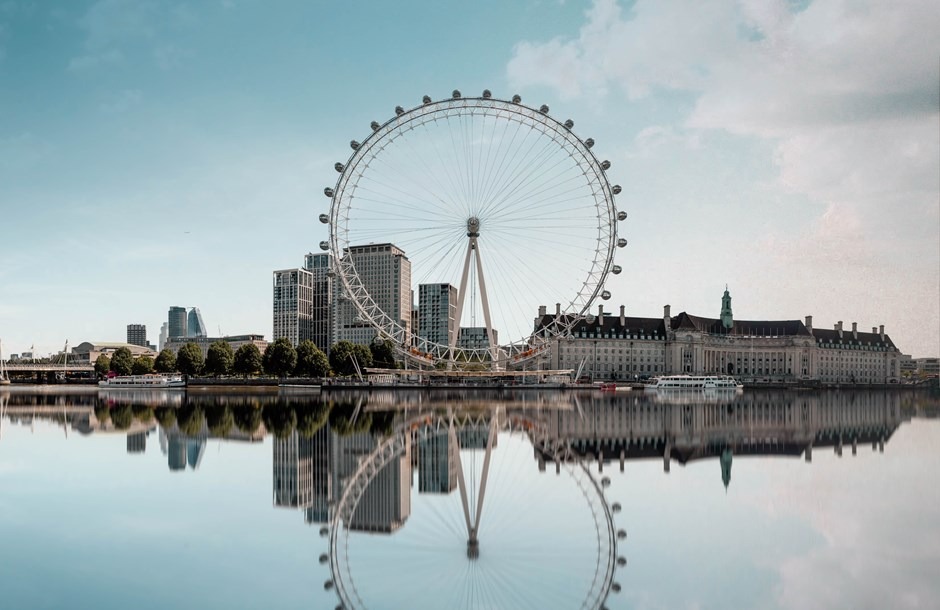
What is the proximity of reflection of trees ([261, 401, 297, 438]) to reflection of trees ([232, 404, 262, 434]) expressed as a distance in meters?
0.47

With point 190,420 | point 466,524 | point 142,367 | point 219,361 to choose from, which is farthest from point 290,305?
point 466,524

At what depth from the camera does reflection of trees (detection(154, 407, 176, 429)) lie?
110 feet

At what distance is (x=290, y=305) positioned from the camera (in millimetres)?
192500

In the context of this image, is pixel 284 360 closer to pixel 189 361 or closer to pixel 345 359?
pixel 345 359

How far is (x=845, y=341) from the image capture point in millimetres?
151750

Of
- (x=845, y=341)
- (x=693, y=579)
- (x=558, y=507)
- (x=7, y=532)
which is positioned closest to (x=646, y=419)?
(x=558, y=507)

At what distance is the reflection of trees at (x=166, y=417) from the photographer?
110 feet

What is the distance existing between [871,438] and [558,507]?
21.2m

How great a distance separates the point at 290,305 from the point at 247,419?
16050cm

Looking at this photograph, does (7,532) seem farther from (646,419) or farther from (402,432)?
(646,419)

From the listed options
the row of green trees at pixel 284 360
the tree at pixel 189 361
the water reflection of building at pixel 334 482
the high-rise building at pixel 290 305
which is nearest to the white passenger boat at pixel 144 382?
the tree at pixel 189 361

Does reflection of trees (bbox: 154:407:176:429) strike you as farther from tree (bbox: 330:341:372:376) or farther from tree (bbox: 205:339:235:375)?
tree (bbox: 205:339:235:375)

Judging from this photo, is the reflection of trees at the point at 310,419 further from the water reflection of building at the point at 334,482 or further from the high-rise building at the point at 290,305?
the high-rise building at the point at 290,305

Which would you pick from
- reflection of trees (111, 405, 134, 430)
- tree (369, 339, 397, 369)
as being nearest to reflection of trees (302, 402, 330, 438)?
reflection of trees (111, 405, 134, 430)
